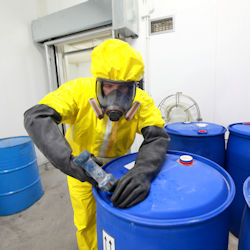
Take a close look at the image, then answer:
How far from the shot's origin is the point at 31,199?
1.73 meters

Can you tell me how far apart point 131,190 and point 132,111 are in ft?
1.41

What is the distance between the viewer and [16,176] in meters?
1.62

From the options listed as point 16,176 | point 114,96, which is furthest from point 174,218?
point 16,176

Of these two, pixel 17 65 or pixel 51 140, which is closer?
pixel 51 140

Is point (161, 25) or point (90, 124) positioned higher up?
point (161, 25)

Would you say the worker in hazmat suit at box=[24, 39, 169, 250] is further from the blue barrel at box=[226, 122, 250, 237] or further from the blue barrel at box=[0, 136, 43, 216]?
the blue barrel at box=[0, 136, 43, 216]

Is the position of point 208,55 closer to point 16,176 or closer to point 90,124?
point 90,124

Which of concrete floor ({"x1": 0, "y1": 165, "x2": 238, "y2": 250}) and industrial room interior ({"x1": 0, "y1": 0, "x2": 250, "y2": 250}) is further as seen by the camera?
industrial room interior ({"x1": 0, "y1": 0, "x2": 250, "y2": 250})

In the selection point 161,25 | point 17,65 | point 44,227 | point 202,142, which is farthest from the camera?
point 17,65

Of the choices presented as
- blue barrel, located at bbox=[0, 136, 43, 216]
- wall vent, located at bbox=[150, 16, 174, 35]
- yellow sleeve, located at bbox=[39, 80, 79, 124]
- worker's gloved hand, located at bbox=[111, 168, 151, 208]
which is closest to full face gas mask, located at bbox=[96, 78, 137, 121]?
yellow sleeve, located at bbox=[39, 80, 79, 124]

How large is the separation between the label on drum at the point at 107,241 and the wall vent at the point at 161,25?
2009mm

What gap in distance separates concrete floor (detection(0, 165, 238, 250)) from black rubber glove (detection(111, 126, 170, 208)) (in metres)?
1.04

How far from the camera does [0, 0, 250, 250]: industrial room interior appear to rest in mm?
1540

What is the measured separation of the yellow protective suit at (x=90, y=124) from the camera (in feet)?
2.45
